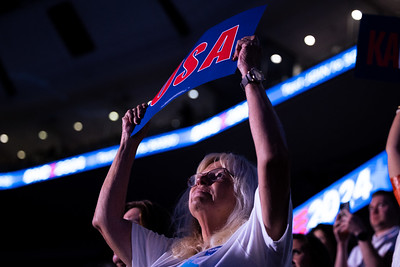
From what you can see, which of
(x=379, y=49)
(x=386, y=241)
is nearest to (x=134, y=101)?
(x=386, y=241)

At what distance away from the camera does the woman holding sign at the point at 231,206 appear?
1.43 meters

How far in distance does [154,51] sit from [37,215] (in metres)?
4.74

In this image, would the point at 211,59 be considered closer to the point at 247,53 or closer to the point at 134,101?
the point at 247,53

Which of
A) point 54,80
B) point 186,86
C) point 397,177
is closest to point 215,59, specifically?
point 186,86

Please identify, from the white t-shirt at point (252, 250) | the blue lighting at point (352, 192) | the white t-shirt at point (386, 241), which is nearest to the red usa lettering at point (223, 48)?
the white t-shirt at point (252, 250)

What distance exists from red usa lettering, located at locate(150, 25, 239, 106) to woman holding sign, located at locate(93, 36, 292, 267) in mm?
102

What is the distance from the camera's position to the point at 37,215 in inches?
506

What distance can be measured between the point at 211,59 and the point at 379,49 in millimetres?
838

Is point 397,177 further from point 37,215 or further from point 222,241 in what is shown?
point 37,215

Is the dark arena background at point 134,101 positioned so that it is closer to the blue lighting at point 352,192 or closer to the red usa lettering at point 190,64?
the blue lighting at point 352,192

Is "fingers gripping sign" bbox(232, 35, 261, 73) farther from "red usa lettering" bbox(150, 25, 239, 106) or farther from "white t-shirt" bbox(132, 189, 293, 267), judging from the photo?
"white t-shirt" bbox(132, 189, 293, 267)

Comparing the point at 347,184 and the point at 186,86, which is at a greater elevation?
the point at 186,86

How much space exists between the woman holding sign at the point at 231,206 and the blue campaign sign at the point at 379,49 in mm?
718

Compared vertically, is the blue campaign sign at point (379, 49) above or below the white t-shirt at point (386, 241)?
above
